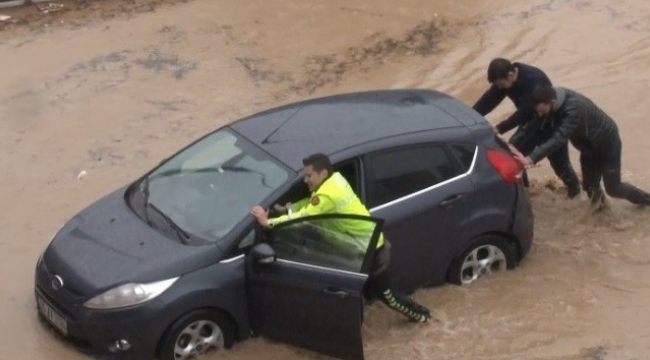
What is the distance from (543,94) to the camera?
959 cm

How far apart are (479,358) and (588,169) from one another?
288 centimetres

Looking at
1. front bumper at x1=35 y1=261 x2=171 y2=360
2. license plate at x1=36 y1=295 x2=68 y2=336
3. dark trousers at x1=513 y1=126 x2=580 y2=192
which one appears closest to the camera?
front bumper at x1=35 y1=261 x2=171 y2=360

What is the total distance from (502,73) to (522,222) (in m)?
1.35

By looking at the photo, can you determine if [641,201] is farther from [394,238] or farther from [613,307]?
[394,238]

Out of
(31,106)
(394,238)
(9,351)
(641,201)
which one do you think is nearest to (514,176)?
(394,238)

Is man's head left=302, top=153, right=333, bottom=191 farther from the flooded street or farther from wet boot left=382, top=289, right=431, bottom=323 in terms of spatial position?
the flooded street

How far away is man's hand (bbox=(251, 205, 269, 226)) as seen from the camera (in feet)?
26.2

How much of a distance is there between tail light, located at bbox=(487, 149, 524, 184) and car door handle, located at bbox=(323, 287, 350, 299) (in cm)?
200

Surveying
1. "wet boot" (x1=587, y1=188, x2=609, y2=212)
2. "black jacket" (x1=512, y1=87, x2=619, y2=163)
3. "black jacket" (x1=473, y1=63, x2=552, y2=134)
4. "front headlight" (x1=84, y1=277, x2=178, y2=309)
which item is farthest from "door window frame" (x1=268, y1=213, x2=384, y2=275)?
"wet boot" (x1=587, y1=188, x2=609, y2=212)

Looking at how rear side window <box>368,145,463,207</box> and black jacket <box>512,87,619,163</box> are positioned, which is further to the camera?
black jacket <box>512,87,619,163</box>

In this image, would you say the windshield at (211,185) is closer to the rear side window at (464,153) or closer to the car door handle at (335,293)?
the car door handle at (335,293)

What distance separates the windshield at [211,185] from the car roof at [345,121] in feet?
0.47

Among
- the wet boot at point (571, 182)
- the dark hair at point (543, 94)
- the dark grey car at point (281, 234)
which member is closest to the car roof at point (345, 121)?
the dark grey car at point (281, 234)

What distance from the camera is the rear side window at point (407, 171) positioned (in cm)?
865
